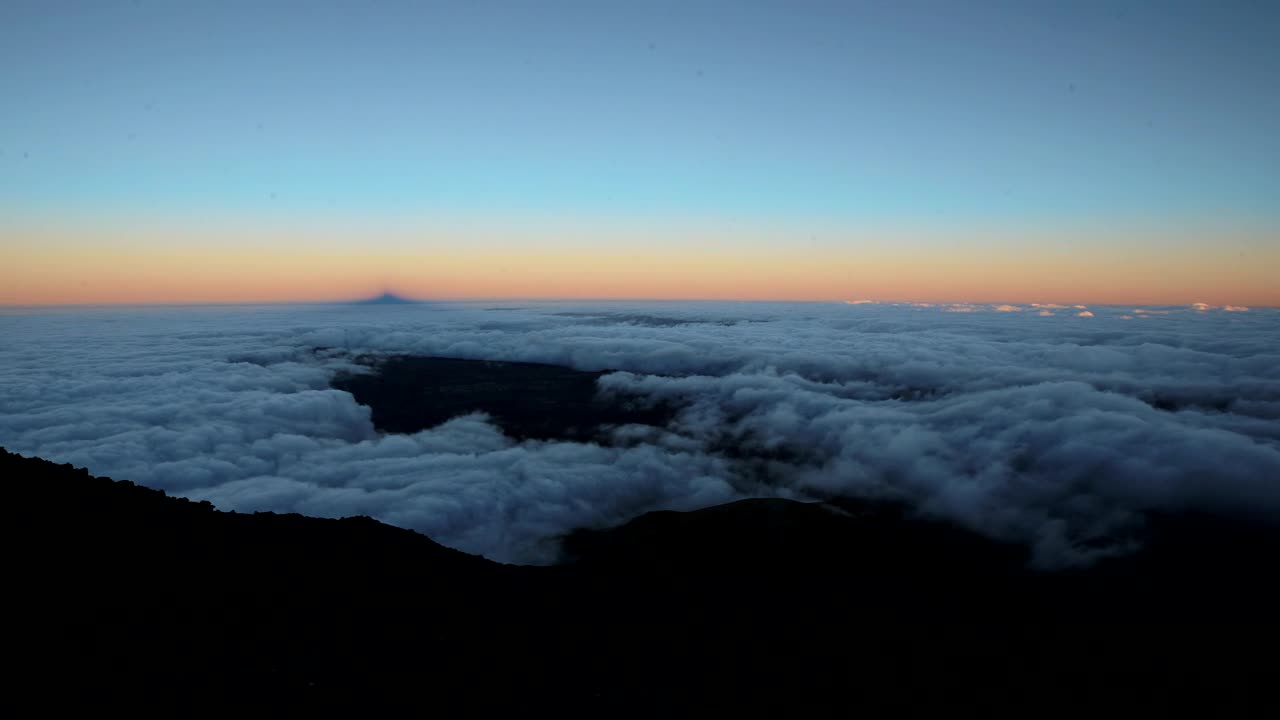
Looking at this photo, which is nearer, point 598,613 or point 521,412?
point 598,613

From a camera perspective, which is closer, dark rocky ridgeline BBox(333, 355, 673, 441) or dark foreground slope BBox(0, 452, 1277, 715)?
dark foreground slope BBox(0, 452, 1277, 715)

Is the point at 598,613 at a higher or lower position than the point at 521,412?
higher

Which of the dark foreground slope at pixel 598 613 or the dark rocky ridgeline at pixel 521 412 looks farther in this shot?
the dark rocky ridgeline at pixel 521 412

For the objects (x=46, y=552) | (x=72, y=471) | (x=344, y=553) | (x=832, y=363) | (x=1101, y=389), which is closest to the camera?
(x=46, y=552)

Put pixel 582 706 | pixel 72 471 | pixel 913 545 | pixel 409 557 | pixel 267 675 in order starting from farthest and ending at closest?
pixel 913 545, pixel 409 557, pixel 72 471, pixel 582 706, pixel 267 675

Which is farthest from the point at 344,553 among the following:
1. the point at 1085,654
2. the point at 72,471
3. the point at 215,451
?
the point at 1085,654

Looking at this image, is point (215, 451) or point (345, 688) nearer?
point (345, 688)

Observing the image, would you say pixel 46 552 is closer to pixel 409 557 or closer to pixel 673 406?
pixel 409 557

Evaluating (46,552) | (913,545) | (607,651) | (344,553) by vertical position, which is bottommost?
(913,545)
